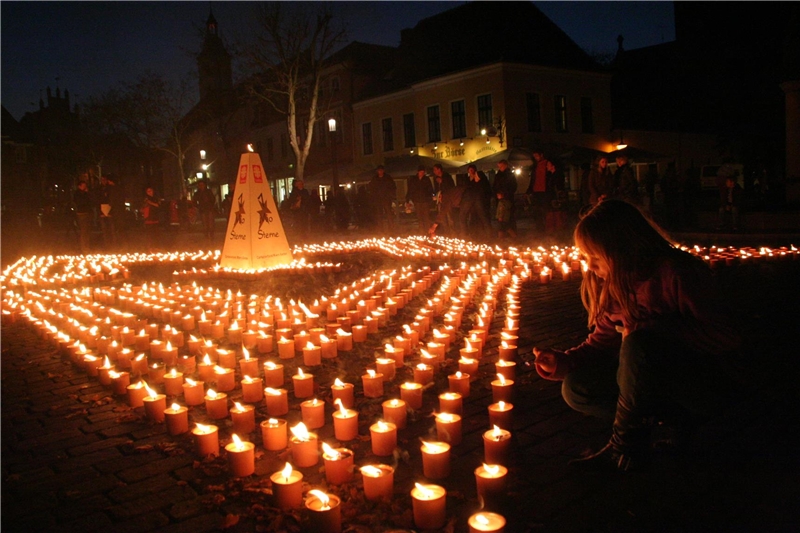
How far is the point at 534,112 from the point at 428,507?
3015 cm

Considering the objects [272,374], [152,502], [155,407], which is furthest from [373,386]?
[152,502]

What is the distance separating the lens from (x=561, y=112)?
31.8m

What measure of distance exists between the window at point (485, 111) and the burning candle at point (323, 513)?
96.1 ft

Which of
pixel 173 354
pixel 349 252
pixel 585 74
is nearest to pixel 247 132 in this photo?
pixel 585 74

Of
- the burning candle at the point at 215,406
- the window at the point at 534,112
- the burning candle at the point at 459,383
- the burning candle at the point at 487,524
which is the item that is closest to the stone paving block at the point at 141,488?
the burning candle at the point at 215,406

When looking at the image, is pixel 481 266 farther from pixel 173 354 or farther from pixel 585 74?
pixel 585 74

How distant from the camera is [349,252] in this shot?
41.5ft

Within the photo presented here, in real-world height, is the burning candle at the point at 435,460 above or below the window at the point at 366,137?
below

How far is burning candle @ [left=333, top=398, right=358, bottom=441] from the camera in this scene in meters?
3.30

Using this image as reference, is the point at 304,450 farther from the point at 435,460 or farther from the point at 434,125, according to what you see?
the point at 434,125

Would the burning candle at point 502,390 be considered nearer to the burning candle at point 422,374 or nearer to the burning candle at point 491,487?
the burning candle at point 422,374

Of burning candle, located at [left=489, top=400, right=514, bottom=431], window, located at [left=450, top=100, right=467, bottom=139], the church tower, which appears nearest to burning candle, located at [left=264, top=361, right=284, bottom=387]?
burning candle, located at [left=489, top=400, right=514, bottom=431]

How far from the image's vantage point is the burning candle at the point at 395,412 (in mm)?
3439

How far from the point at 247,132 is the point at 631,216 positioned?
173 ft
